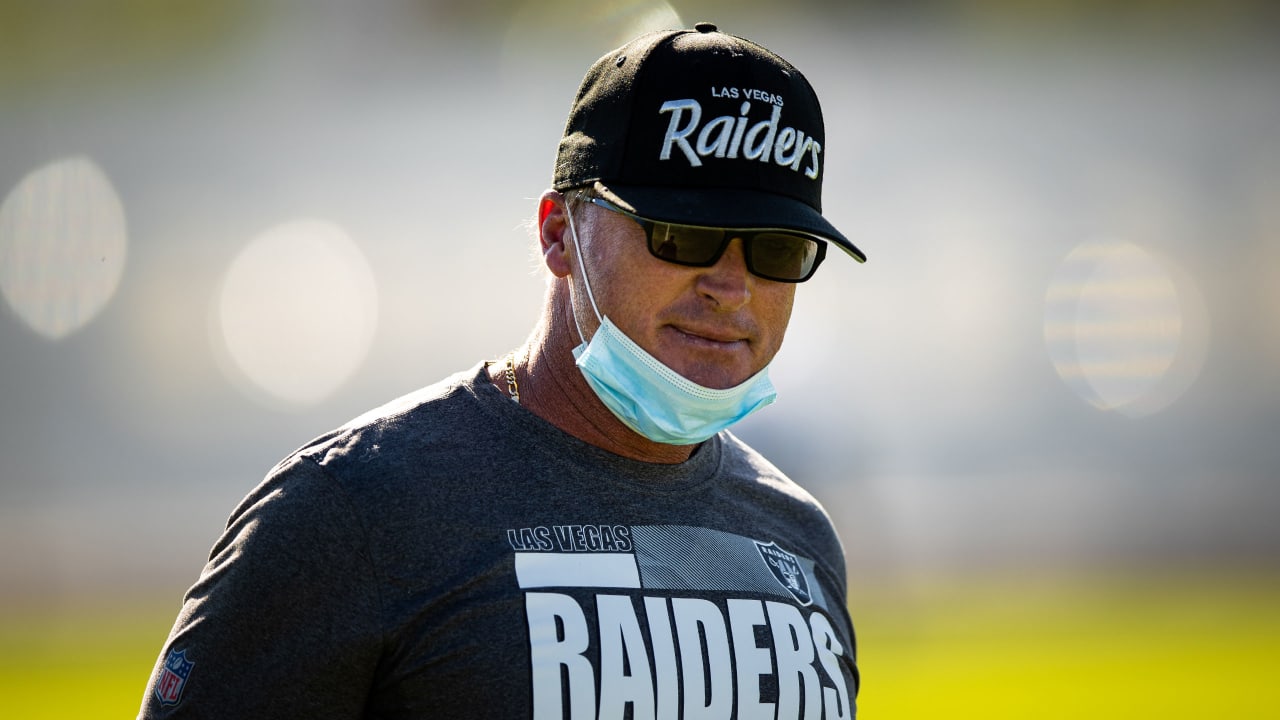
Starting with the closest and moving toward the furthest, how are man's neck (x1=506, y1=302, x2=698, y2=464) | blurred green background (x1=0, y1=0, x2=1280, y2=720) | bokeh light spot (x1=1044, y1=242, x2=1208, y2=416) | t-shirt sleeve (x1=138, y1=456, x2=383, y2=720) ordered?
1. t-shirt sleeve (x1=138, y1=456, x2=383, y2=720)
2. man's neck (x1=506, y1=302, x2=698, y2=464)
3. blurred green background (x1=0, y1=0, x2=1280, y2=720)
4. bokeh light spot (x1=1044, y1=242, x2=1208, y2=416)

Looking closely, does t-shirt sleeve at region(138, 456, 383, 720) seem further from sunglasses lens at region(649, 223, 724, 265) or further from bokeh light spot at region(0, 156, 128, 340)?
bokeh light spot at region(0, 156, 128, 340)

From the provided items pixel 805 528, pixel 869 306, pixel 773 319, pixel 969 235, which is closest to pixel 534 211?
pixel 773 319

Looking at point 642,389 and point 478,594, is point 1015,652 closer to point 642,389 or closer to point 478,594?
point 642,389

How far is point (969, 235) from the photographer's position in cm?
1555

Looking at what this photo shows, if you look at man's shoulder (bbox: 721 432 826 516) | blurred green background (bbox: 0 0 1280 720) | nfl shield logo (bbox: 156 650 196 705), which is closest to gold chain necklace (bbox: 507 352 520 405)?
man's shoulder (bbox: 721 432 826 516)

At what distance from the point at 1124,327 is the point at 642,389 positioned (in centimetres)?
1629

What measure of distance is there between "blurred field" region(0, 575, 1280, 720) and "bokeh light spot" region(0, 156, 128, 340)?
352cm

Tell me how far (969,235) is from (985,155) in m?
1.24

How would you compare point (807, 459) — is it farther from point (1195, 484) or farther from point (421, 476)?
point (421, 476)

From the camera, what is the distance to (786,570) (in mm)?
2074

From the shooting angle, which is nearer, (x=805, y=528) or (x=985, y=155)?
(x=805, y=528)

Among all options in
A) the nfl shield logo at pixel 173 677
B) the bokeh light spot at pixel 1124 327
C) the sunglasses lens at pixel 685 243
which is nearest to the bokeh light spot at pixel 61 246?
the bokeh light spot at pixel 1124 327

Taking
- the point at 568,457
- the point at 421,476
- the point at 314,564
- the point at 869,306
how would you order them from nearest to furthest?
the point at 314,564
the point at 421,476
the point at 568,457
the point at 869,306

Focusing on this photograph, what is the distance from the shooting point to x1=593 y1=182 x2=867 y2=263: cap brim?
1.84m
